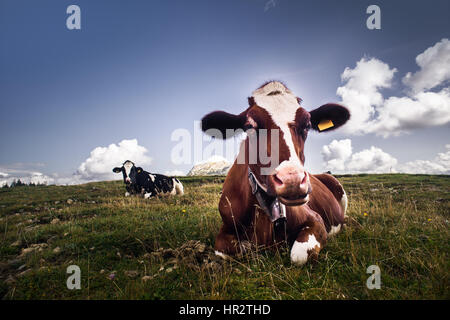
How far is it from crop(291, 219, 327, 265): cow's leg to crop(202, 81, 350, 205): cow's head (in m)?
0.99

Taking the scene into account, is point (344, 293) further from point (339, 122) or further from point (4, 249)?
point (4, 249)

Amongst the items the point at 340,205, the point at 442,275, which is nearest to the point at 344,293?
the point at 442,275

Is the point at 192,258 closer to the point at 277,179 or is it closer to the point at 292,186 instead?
the point at 277,179

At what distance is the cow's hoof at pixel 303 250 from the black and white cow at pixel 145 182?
12.4m

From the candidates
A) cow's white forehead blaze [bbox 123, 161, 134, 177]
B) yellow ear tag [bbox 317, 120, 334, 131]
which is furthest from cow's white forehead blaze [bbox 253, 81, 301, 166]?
cow's white forehead blaze [bbox 123, 161, 134, 177]

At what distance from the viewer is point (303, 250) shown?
10.7ft

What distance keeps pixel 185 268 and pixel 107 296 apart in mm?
1016

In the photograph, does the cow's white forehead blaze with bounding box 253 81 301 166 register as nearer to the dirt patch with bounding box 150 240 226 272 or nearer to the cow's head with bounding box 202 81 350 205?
the cow's head with bounding box 202 81 350 205

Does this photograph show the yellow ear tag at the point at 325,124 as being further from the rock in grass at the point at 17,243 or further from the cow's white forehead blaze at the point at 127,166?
the cow's white forehead blaze at the point at 127,166

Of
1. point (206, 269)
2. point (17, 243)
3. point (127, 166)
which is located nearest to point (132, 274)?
point (206, 269)

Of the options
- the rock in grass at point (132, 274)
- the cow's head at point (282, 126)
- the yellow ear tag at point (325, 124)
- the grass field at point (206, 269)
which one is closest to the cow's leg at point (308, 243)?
the grass field at point (206, 269)

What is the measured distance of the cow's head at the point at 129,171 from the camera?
15.4 meters
